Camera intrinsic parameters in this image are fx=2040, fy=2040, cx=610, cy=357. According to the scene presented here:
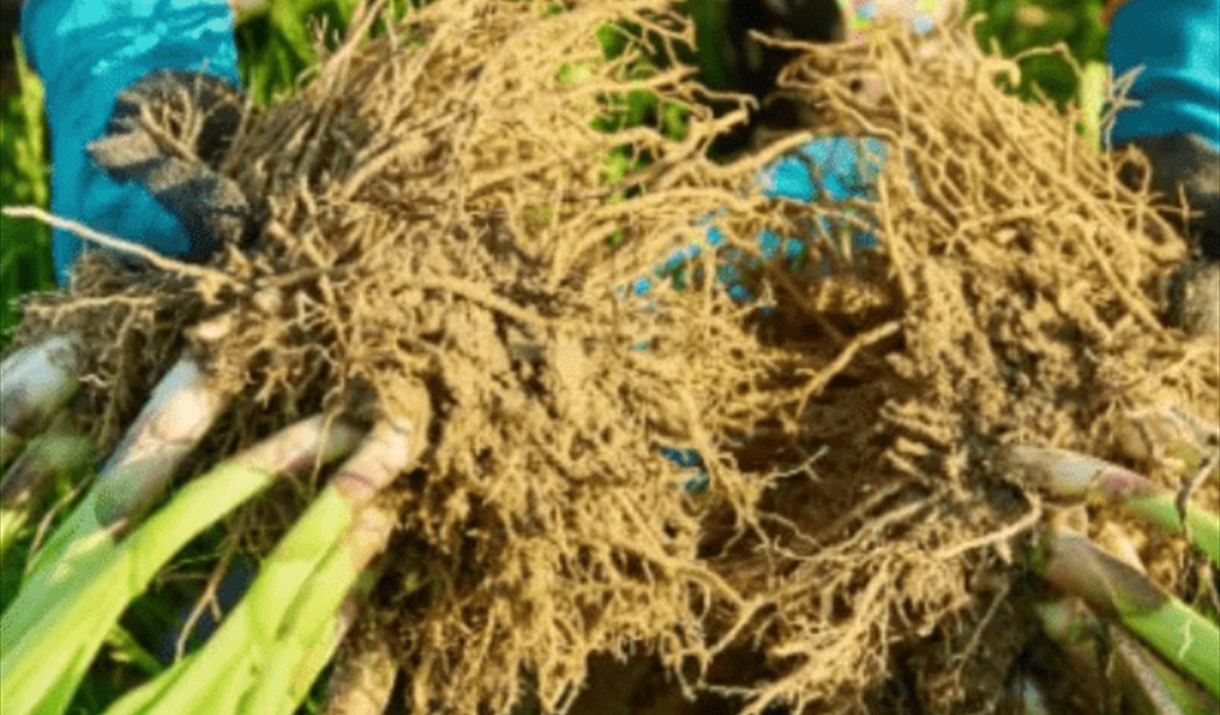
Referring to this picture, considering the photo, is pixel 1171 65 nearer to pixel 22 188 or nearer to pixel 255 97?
pixel 255 97

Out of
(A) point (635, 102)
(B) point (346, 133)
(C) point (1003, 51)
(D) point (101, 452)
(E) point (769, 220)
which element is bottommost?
(C) point (1003, 51)

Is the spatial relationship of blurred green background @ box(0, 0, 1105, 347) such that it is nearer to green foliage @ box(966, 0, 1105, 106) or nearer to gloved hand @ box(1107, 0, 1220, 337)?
green foliage @ box(966, 0, 1105, 106)

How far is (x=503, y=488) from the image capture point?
1.25 m

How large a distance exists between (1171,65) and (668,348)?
67 centimetres

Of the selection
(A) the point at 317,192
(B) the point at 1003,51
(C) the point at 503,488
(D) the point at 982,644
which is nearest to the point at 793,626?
(D) the point at 982,644

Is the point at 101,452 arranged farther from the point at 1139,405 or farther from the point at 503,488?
the point at 1139,405

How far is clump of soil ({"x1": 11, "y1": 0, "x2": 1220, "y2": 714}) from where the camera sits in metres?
1.26

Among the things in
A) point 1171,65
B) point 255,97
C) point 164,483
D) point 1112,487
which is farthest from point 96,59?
point 1171,65

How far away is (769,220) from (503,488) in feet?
1.37

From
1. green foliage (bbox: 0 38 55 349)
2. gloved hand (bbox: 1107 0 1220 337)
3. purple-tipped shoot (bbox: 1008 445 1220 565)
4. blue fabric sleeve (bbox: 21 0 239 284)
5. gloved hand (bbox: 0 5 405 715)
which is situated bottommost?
purple-tipped shoot (bbox: 1008 445 1220 565)

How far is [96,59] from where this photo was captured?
150 centimetres

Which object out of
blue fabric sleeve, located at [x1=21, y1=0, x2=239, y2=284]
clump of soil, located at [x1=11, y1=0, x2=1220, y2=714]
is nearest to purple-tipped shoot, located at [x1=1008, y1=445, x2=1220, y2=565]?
clump of soil, located at [x1=11, y1=0, x2=1220, y2=714]

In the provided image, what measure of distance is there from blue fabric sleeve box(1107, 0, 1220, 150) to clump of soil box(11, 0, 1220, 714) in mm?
137

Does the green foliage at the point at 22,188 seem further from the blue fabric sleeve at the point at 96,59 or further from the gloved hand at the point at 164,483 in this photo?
the gloved hand at the point at 164,483
